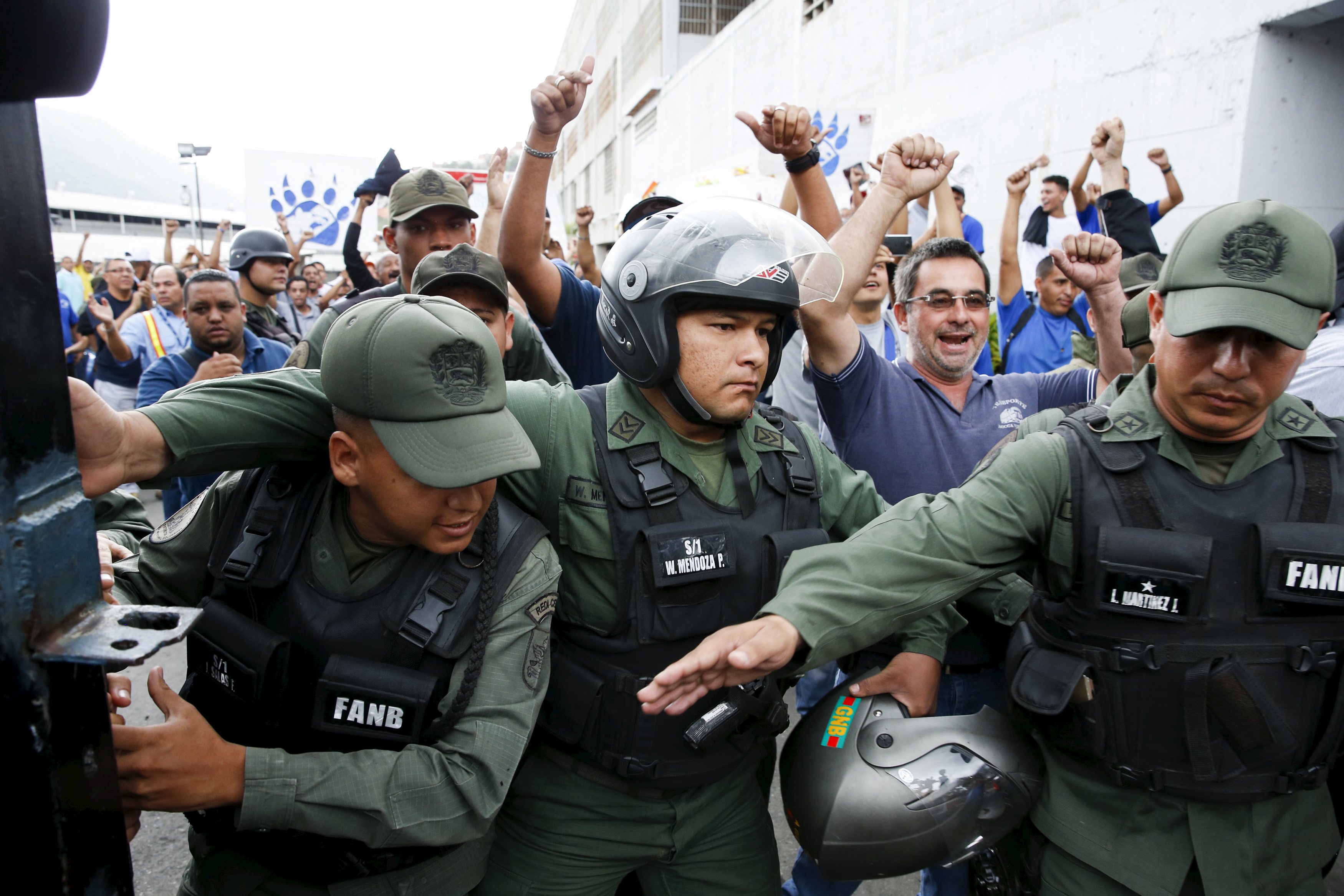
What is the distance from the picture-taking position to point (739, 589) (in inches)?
73.6

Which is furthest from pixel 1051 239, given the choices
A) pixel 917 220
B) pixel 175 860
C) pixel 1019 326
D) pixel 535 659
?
Result: pixel 175 860

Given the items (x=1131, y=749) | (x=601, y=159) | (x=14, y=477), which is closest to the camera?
(x=14, y=477)

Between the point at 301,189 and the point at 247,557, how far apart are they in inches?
393

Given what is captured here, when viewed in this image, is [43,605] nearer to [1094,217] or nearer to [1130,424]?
[1130,424]

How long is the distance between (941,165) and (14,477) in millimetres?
2577

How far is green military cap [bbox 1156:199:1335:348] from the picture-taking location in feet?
4.85

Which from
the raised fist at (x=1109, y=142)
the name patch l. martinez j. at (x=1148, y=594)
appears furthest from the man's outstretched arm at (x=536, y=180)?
the raised fist at (x=1109, y=142)

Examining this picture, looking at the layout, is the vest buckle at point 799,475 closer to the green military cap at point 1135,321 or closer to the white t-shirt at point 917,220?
the green military cap at point 1135,321

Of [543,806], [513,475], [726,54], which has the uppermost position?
[726,54]

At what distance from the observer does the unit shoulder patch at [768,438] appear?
2.01m

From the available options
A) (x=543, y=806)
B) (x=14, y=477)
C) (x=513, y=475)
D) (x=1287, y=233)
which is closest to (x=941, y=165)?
(x=1287, y=233)

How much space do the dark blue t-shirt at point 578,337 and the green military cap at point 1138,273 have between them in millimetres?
2076

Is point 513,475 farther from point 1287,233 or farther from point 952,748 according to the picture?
point 1287,233

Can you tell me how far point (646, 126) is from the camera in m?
31.4
